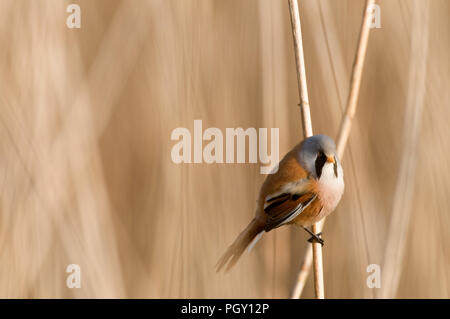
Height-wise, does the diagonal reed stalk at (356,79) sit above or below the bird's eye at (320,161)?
above

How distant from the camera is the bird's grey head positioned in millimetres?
1114

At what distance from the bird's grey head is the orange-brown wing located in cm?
10

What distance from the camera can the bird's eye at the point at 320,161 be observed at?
117 centimetres

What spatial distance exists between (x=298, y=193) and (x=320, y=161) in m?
0.19

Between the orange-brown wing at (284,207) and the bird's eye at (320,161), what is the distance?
3.7 inches

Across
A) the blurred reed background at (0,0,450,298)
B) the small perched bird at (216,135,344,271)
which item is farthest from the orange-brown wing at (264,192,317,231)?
the blurred reed background at (0,0,450,298)

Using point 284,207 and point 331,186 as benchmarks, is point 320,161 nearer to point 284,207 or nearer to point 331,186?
point 331,186

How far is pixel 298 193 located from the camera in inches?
54.2

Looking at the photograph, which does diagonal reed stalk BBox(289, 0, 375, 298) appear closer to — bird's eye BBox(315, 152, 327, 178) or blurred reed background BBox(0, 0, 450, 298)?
bird's eye BBox(315, 152, 327, 178)

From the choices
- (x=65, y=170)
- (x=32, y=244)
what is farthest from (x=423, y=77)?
(x=32, y=244)

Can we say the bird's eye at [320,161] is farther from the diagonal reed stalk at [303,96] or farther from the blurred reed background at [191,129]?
the blurred reed background at [191,129]

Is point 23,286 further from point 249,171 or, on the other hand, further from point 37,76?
point 249,171

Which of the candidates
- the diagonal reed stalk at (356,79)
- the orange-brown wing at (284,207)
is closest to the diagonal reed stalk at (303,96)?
the diagonal reed stalk at (356,79)

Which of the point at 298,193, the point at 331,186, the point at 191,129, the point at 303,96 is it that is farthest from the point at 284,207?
the point at 191,129
